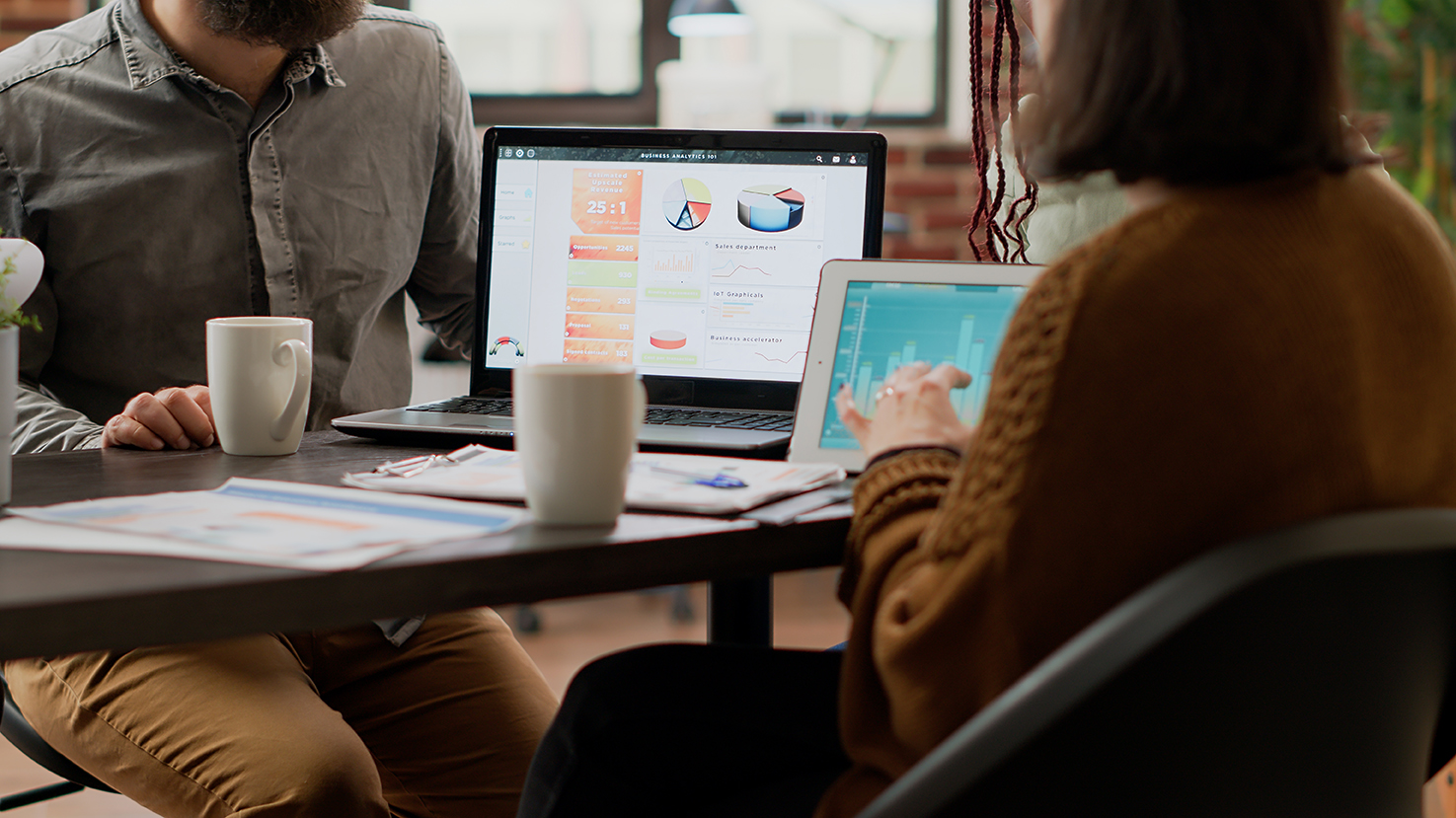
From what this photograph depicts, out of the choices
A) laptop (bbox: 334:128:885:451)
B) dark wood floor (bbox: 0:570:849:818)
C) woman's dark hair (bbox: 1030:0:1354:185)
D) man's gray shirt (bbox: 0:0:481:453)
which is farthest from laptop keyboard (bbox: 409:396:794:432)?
dark wood floor (bbox: 0:570:849:818)

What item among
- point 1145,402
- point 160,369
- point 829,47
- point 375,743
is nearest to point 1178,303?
point 1145,402

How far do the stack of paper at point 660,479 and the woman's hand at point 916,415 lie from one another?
57 mm

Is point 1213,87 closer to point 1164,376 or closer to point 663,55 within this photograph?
point 1164,376

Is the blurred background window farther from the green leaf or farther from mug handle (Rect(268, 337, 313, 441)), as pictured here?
mug handle (Rect(268, 337, 313, 441))

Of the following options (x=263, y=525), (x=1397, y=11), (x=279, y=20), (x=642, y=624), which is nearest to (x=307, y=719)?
(x=263, y=525)

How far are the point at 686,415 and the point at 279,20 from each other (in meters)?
0.68

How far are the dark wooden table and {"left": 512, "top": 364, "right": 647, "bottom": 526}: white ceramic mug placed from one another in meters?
0.02

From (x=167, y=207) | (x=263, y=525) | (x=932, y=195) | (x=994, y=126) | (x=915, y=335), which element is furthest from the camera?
(x=932, y=195)

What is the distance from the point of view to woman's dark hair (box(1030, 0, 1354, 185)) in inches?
23.0

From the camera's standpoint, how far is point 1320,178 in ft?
1.98

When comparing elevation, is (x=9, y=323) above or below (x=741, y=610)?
above

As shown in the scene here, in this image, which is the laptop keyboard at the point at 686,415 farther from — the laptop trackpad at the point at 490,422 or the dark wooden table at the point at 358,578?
the dark wooden table at the point at 358,578

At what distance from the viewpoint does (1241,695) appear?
0.53m

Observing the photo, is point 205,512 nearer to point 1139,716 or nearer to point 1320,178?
point 1139,716
